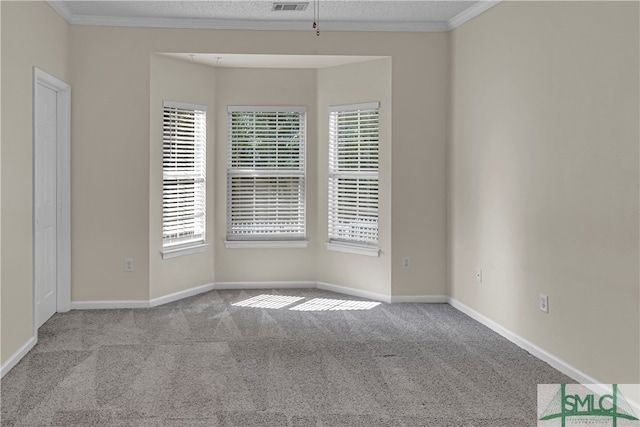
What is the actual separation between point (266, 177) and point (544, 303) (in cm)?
354

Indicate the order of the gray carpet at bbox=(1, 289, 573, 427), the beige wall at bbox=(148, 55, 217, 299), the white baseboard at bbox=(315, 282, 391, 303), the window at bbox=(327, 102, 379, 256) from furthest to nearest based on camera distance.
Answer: the window at bbox=(327, 102, 379, 256), the white baseboard at bbox=(315, 282, 391, 303), the beige wall at bbox=(148, 55, 217, 299), the gray carpet at bbox=(1, 289, 573, 427)

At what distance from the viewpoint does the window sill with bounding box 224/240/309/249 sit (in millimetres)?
6988

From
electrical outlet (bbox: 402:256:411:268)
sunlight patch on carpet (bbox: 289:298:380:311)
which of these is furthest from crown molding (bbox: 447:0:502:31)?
sunlight patch on carpet (bbox: 289:298:380:311)

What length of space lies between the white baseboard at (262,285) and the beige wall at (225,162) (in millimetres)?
46

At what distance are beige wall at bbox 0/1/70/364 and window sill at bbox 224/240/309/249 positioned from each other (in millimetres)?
2568

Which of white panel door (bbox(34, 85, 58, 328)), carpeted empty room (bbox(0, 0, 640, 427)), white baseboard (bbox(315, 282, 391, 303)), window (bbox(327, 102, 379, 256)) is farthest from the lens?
window (bbox(327, 102, 379, 256))

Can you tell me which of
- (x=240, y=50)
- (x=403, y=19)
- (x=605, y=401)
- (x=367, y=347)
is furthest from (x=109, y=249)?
(x=605, y=401)

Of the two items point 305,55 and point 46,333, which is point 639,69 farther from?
point 46,333

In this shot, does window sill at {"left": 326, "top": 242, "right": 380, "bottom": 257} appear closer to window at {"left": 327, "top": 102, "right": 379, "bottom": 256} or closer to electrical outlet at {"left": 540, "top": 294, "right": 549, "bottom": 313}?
window at {"left": 327, "top": 102, "right": 379, "bottom": 256}

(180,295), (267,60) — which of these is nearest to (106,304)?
(180,295)

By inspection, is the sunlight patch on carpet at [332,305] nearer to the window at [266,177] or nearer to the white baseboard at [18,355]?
the window at [266,177]

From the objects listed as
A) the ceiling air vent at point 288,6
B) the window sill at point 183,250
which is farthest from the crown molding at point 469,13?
the window sill at point 183,250

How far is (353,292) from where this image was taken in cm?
669

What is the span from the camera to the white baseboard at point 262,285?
22.9 ft
